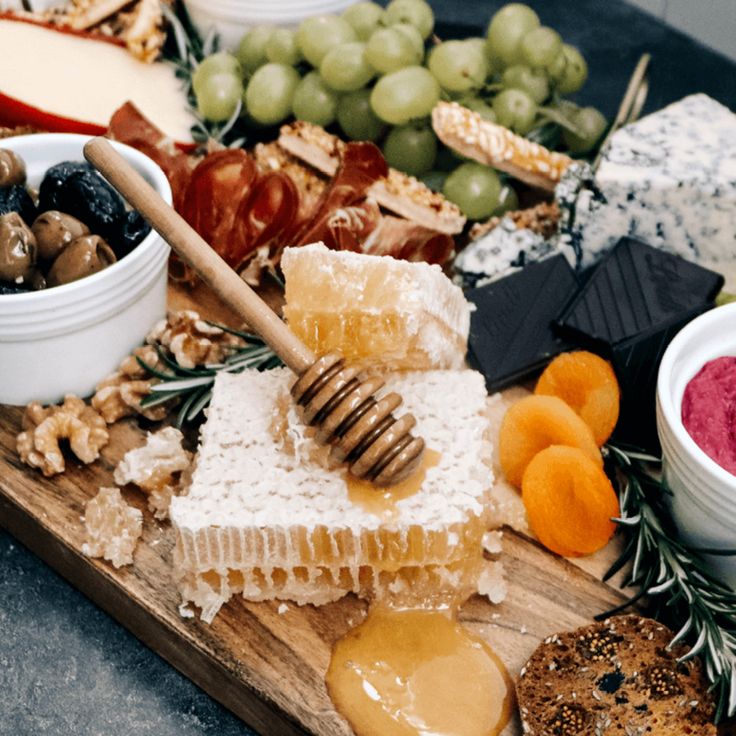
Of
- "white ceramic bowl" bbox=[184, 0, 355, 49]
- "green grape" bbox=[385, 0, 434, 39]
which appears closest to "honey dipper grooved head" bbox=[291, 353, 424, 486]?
"green grape" bbox=[385, 0, 434, 39]

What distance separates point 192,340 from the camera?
1279 mm

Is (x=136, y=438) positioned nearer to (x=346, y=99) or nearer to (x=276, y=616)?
(x=276, y=616)

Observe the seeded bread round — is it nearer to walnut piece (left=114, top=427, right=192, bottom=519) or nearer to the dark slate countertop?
the dark slate countertop

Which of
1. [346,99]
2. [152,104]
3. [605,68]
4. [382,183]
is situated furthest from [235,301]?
[605,68]

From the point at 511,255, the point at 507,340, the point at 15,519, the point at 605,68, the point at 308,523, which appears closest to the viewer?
the point at 308,523

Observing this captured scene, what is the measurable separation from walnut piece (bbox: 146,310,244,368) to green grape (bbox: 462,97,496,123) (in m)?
0.57

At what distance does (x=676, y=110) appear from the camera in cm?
142

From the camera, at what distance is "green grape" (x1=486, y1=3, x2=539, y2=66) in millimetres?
1525

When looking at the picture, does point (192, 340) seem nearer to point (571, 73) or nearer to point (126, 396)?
point (126, 396)

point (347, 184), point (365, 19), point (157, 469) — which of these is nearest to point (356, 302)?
point (157, 469)

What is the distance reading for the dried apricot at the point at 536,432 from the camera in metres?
1.13

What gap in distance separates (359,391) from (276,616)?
279 mm

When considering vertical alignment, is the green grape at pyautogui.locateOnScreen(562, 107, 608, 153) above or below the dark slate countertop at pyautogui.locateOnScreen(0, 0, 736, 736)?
above

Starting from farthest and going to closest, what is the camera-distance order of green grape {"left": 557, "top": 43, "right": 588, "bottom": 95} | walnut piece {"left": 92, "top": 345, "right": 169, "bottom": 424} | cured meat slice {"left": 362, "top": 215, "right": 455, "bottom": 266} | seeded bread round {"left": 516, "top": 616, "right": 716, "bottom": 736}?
green grape {"left": 557, "top": 43, "right": 588, "bottom": 95} → cured meat slice {"left": 362, "top": 215, "right": 455, "bottom": 266} → walnut piece {"left": 92, "top": 345, "right": 169, "bottom": 424} → seeded bread round {"left": 516, "top": 616, "right": 716, "bottom": 736}
